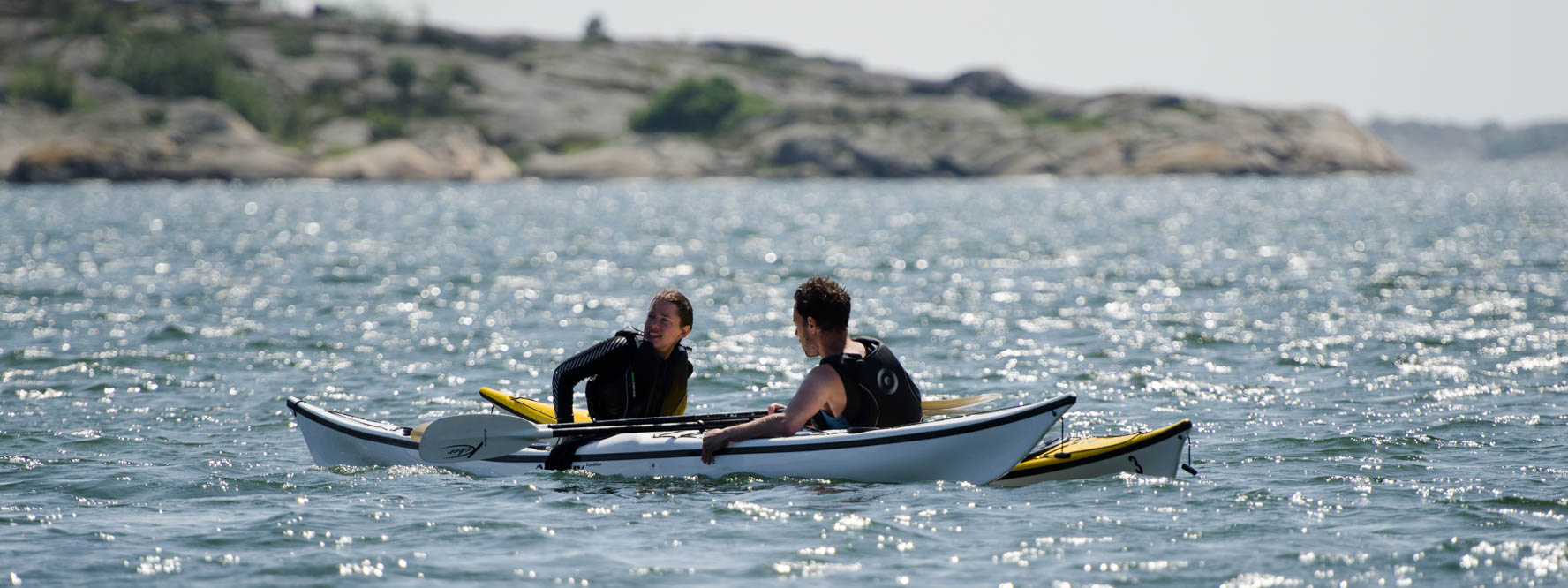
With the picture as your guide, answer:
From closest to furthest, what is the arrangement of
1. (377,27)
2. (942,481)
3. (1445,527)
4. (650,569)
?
(650,569) → (1445,527) → (942,481) → (377,27)

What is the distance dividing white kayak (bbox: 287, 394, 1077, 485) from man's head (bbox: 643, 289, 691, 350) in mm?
659

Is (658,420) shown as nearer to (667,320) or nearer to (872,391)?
(667,320)

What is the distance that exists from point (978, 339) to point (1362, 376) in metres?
5.39

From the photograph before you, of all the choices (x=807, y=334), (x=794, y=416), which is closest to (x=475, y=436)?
(x=794, y=416)

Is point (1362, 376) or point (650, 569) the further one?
point (1362, 376)

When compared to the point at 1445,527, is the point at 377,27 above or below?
above

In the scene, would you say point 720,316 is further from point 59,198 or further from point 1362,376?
point 59,198

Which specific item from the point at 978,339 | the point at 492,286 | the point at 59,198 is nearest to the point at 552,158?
the point at 59,198

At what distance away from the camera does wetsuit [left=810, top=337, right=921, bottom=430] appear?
9.07 meters

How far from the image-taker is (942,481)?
929 cm

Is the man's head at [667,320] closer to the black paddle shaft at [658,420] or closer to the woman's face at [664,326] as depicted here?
Result: the woman's face at [664,326]

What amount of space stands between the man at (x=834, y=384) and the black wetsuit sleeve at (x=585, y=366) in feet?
3.16

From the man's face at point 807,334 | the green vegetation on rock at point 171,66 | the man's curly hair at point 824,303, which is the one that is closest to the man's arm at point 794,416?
the man's face at point 807,334

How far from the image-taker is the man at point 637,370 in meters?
9.77
